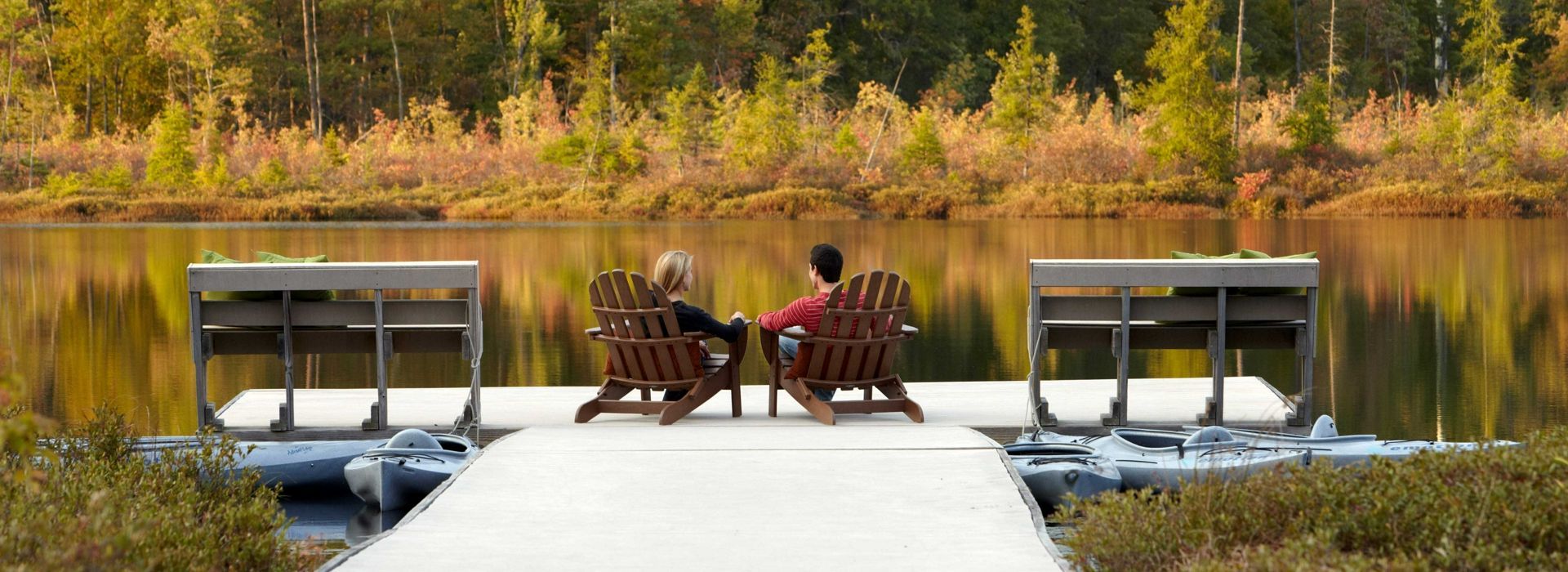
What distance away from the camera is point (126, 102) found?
2032 inches

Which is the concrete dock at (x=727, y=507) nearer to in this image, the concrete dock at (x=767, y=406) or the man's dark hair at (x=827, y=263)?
the concrete dock at (x=767, y=406)

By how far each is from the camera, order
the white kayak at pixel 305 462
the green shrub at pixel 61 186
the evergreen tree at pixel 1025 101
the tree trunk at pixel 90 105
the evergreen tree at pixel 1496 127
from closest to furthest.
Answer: the white kayak at pixel 305 462
the evergreen tree at pixel 1496 127
the evergreen tree at pixel 1025 101
the green shrub at pixel 61 186
the tree trunk at pixel 90 105

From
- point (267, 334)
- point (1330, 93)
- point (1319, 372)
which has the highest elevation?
point (1330, 93)

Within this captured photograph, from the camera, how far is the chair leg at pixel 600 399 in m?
7.45

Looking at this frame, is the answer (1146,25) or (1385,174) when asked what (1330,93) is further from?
(1146,25)

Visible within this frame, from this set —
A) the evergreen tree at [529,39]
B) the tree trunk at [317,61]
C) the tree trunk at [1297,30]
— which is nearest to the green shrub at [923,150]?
the evergreen tree at [529,39]

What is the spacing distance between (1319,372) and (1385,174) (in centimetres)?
2588

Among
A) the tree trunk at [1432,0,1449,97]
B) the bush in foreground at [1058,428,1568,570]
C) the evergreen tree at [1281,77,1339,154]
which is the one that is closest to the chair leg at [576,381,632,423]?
the bush in foreground at [1058,428,1568,570]

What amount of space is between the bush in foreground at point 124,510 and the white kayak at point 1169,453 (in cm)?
303

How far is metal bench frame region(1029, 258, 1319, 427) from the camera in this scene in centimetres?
710

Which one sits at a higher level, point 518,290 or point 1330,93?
point 1330,93

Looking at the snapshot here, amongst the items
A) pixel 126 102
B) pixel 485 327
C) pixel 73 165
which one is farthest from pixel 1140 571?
pixel 126 102

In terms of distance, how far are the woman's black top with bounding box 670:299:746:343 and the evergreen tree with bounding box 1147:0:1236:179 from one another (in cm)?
3085

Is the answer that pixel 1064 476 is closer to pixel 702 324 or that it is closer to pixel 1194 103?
pixel 702 324
